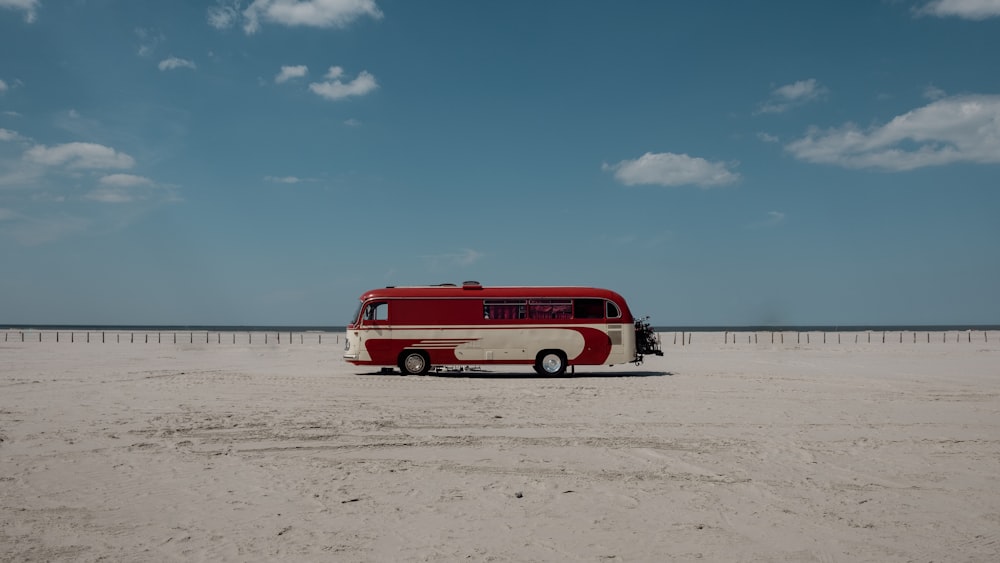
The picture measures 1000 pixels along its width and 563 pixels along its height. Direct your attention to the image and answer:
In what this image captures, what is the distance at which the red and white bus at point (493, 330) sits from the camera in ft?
79.0

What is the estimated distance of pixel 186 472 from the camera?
9.06 metres

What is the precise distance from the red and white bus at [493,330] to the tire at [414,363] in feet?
0.12

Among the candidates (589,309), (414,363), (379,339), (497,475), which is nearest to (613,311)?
(589,309)

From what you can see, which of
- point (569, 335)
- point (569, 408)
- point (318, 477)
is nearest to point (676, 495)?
point (318, 477)

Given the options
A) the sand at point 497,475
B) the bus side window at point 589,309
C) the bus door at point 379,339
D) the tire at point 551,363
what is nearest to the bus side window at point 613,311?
the bus side window at point 589,309

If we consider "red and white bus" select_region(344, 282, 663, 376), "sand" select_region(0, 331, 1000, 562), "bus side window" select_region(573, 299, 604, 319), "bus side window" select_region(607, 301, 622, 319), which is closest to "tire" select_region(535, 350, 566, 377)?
"red and white bus" select_region(344, 282, 663, 376)

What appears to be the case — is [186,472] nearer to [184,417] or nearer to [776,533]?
[184,417]

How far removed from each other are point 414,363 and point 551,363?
4.91 meters

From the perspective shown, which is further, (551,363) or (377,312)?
(377,312)

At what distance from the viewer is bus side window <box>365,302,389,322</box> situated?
955 inches

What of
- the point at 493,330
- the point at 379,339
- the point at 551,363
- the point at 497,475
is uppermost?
the point at 493,330

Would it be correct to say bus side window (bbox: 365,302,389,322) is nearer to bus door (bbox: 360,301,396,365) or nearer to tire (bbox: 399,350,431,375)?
bus door (bbox: 360,301,396,365)

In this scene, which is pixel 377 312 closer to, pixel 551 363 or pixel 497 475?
pixel 551 363

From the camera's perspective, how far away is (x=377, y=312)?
79.7 feet
